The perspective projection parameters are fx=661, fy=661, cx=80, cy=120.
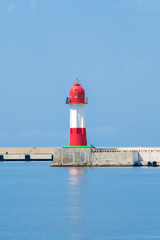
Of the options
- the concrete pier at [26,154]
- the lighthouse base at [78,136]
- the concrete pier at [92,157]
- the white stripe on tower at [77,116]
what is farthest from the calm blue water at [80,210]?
the concrete pier at [26,154]

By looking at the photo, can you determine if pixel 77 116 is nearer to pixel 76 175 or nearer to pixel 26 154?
pixel 76 175

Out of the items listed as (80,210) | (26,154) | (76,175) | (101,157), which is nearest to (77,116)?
(101,157)

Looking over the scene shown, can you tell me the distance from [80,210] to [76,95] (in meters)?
37.0

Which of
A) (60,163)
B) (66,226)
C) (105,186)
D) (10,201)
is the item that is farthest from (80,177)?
(66,226)

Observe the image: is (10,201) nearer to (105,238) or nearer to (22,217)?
(22,217)

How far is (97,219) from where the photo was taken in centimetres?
3738

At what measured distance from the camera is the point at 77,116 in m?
75.9

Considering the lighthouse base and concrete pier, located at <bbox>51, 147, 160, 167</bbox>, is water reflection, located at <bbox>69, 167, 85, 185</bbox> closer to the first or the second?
concrete pier, located at <bbox>51, 147, 160, 167</bbox>

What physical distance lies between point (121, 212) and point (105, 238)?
331 inches

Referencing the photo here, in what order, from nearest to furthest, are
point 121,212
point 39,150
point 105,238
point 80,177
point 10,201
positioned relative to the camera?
point 105,238, point 121,212, point 10,201, point 80,177, point 39,150

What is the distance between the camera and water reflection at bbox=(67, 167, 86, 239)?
111ft

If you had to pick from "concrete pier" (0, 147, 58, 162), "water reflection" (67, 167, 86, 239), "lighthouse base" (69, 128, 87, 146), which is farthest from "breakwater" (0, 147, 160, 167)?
"concrete pier" (0, 147, 58, 162)

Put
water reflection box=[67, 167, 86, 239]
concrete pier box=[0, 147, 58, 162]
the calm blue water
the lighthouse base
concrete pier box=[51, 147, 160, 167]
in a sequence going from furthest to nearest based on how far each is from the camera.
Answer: concrete pier box=[0, 147, 58, 162] < concrete pier box=[51, 147, 160, 167] < the lighthouse base < water reflection box=[67, 167, 86, 239] < the calm blue water

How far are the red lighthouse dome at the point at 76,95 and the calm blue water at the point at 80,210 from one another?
15.4m
